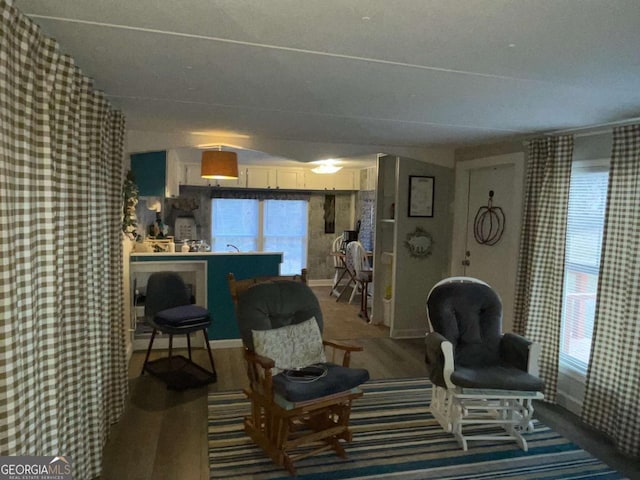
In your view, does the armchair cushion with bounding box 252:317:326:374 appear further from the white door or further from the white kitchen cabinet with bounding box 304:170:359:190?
the white kitchen cabinet with bounding box 304:170:359:190

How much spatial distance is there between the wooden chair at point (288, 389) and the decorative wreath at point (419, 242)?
89.4 inches

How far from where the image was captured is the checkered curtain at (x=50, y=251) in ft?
4.73

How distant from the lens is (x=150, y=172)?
4.96 m

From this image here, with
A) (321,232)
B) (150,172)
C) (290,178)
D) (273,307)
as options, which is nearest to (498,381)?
(273,307)

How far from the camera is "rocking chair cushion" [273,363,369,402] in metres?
2.55

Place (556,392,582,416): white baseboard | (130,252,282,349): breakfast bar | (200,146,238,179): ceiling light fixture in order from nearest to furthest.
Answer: (556,392,582,416): white baseboard → (200,146,238,179): ceiling light fixture → (130,252,282,349): breakfast bar

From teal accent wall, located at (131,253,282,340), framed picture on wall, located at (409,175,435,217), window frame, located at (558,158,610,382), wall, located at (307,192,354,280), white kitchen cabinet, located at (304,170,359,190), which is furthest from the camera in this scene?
wall, located at (307,192,354,280)

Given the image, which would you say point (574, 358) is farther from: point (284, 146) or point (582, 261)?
point (284, 146)

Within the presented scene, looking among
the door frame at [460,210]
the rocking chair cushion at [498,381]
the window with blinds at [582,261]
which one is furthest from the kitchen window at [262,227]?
the rocking chair cushion at [498,381]

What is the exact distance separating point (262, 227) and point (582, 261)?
5.50 m

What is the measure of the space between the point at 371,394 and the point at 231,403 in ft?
3.73

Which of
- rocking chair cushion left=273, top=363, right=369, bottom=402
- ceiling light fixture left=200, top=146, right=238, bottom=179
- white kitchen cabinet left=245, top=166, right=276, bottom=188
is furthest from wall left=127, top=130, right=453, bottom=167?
white kitchen cabinet left=245, top=166, right=276, bottom=188

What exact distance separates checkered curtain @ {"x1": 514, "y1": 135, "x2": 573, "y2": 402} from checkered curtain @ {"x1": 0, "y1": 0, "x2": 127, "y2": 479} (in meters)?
3.28

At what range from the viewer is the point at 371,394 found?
3.71 metres
